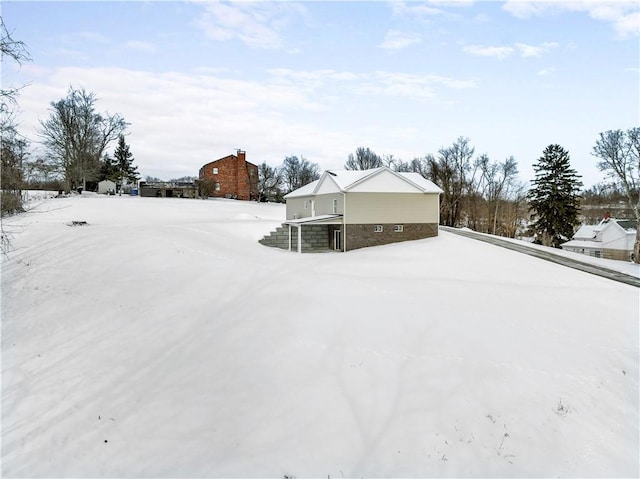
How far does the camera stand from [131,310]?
11.3 m

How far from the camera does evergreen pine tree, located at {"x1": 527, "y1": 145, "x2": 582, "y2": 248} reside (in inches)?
1508

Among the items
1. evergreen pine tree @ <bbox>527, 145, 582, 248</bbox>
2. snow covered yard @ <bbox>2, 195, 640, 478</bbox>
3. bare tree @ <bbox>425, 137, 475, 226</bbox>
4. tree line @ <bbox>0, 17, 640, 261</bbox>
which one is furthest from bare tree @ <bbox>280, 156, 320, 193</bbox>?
snow covered yard @ <bbox>2, 195, 640, 478</bbox>

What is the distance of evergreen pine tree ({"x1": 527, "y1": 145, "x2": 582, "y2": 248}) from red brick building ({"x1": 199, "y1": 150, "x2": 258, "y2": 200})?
3958 cm

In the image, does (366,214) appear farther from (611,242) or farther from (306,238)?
(611,242)

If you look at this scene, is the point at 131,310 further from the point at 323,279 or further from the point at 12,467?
the point at 323,279

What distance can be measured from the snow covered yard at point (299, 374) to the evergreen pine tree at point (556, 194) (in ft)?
89.3

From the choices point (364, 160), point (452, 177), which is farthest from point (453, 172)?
point (364, 160)

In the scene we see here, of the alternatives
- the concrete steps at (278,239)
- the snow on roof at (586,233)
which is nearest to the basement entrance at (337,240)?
the concrete steps at (278,239)

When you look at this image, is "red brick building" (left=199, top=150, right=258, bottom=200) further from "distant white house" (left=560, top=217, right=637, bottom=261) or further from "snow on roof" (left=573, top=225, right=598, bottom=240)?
"snow on roof" (left=573, top=225, right=598, bottom=240)

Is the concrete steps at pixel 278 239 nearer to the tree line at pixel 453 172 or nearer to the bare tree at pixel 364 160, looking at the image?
the tree line at pixel 453 172

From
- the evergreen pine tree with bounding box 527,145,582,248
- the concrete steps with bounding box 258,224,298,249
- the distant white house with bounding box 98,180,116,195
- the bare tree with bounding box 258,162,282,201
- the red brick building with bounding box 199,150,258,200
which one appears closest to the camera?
the concrete steps with bounding box 258,224,298,249

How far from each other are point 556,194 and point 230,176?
42.9 m

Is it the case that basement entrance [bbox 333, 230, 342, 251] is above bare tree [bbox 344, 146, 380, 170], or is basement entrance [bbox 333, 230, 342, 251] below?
below

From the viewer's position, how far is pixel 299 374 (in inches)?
350
